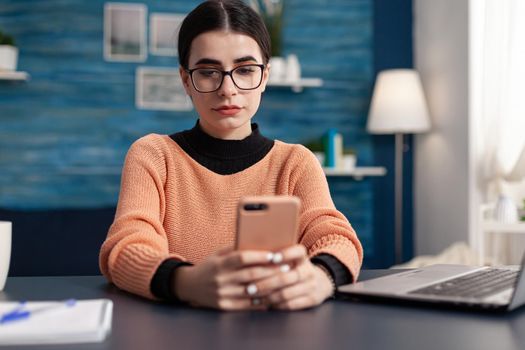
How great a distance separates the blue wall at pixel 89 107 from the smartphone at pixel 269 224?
3.04 meters

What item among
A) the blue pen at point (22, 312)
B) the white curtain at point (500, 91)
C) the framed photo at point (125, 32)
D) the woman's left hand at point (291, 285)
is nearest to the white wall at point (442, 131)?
the white curtain at point (500, 91)

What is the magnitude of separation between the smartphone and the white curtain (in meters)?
2.63

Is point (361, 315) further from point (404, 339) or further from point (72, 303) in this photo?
point (72, 303)

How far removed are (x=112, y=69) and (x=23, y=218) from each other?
2.05 meters

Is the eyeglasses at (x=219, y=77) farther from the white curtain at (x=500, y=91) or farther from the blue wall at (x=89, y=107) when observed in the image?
the blue wall at (x=89, y=107)

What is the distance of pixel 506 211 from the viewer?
3.04 m

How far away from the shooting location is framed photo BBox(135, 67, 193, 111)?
395 centimetres

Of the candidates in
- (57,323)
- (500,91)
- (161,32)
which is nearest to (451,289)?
(57,323)

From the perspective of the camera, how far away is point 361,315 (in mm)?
825

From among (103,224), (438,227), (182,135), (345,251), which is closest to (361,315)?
(345,251)

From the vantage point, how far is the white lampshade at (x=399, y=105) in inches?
151

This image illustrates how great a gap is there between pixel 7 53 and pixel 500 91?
2.56 m

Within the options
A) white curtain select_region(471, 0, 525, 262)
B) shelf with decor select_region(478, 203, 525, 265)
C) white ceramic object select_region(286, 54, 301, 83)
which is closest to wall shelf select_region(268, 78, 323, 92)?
white ceramic object select_region(286, 54, 301, 83)

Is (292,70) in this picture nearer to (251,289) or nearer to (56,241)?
(56,241)
